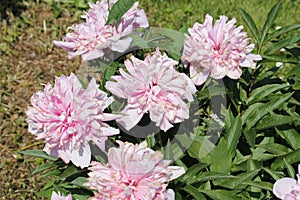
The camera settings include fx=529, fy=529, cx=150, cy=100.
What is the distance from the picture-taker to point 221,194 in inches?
65.1

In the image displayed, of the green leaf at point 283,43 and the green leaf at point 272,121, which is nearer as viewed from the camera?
the green leaf at point 272,121

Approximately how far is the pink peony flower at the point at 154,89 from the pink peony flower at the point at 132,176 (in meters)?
0.15

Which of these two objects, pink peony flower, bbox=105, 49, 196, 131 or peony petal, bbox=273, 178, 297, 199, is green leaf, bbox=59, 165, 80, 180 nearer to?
pink peony flower, bbox=105, 49, 196, 131

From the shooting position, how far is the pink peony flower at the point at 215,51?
5.61 feet

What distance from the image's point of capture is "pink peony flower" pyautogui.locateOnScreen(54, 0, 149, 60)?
1.70m

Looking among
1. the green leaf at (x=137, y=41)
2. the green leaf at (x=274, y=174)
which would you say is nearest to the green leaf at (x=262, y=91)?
the green leaf at (x=274, y=174)

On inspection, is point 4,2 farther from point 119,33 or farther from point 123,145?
point 123,145

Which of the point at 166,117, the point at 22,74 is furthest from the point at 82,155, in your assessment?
the point at 22,74

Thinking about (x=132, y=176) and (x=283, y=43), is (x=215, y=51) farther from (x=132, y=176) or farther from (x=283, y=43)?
(x=132, y=176)

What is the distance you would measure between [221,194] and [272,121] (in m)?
0.36

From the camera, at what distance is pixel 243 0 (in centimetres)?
395

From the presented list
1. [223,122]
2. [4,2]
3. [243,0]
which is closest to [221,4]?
[243,0]

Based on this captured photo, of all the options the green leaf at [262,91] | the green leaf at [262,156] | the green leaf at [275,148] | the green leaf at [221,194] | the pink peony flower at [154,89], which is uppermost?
the pink peony flower at [154,89]

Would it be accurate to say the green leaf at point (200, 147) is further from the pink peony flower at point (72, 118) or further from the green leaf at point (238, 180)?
the pink peony flower at point (72, 118)
